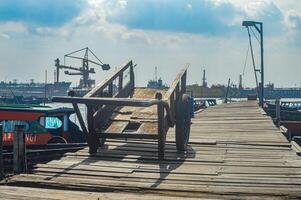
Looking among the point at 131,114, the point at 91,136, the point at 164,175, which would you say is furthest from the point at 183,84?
the point at 164,175

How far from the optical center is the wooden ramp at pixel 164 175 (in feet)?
19.1

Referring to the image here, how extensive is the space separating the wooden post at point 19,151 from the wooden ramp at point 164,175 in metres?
0.35

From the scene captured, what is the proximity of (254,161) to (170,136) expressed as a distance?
4.00 meters

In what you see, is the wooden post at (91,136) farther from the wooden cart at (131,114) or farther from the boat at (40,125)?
the boat at (40,125)

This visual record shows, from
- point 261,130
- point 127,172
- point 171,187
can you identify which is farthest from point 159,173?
point 261,130

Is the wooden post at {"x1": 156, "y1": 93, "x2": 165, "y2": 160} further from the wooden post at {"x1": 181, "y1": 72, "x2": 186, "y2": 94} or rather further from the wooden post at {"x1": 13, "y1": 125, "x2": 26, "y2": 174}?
the wooden post at {"x1": 181, "y1": 72, "x2": 186, "y2": 94}

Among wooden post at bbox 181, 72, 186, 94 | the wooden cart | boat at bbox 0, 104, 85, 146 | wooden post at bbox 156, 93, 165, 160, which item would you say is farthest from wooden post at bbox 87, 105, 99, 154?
boat at bbox 0, 104, 85, 146

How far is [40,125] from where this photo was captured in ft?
50.6

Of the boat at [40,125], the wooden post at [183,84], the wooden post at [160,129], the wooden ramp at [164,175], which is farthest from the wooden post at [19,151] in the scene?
the boat at [40,125]

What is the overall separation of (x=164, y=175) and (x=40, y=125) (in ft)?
30.8

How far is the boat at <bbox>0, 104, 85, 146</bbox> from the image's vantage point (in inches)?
595

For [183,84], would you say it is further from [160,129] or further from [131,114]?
[160,129]

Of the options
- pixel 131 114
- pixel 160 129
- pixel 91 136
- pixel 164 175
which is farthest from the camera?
pixel 131 114

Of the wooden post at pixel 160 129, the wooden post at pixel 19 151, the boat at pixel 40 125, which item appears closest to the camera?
the wooden post at pixel 19 151
